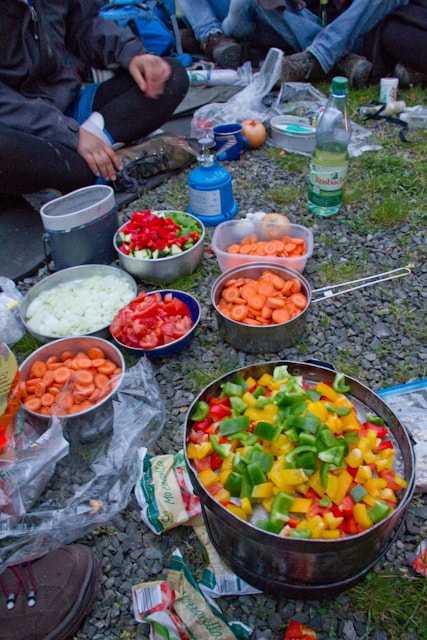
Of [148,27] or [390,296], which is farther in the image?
[148,27]

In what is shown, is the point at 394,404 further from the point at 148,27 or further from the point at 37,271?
the point at 148,27

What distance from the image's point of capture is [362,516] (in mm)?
1351

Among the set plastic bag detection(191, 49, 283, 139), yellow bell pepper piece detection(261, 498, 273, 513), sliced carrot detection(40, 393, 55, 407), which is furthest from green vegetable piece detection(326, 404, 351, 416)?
plastic bag detection(191, 49, 283, 139)

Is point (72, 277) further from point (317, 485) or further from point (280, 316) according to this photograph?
point (317, 485)

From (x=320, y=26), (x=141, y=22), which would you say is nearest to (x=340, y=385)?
(x=141, y=22)

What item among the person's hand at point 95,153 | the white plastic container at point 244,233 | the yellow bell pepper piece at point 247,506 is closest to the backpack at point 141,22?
the person's hand at point 95,153

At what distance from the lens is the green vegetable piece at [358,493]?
138 centimetres

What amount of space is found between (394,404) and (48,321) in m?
1.52

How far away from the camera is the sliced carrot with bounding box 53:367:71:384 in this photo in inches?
79.4

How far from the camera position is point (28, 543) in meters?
1.60

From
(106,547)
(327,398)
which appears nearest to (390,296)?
(327,398)

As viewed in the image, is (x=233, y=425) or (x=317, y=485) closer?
(x=317, y=485)

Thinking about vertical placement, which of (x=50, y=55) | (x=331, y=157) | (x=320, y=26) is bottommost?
(x=331, y=157)

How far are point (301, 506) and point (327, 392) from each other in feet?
1.31
